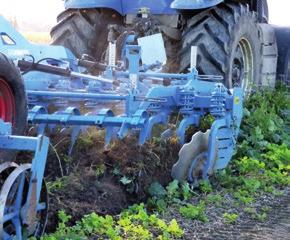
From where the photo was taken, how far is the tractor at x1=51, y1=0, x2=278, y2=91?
238 inches

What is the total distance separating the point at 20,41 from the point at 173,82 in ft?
4.46

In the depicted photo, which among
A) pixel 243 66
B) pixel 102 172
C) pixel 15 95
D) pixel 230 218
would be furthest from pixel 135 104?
pixel 243 66

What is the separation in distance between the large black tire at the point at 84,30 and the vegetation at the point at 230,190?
1.79 meters

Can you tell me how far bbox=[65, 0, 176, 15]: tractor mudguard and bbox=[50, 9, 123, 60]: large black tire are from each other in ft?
0.55

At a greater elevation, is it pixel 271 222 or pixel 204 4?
pixel 204 4

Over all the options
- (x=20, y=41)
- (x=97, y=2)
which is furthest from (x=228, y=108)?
(x=97, y=2)

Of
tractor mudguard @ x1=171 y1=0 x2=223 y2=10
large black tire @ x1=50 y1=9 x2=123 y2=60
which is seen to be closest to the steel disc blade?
tractor mudguard @ x1=171 y1=0 x2=223 y2=10

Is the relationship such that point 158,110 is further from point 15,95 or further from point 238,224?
point 15,95

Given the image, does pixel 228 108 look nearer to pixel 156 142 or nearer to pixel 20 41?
pixel 156 142

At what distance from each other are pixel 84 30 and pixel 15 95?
353cm

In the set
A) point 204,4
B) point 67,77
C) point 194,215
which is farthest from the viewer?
point 204,4

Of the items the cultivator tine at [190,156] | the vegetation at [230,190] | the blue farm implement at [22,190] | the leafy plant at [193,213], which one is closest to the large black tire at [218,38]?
the vegetation at [230,190]

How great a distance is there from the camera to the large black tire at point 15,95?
3262mm

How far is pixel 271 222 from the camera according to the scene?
4.06 m
